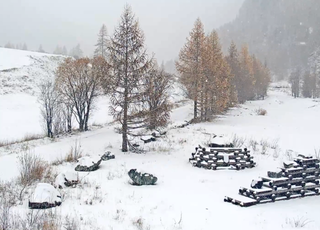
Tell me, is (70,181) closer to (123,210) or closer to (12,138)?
(123,210)

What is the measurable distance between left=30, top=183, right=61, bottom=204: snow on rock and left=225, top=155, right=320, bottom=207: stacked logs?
587 cm

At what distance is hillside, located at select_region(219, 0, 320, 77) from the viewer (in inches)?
5940

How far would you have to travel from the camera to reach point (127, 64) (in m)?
18.7

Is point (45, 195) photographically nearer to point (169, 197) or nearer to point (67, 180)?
point (67, 180)

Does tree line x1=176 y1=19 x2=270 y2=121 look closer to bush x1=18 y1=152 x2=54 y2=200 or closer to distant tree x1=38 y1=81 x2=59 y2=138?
distant tree x1=38 y1=81 x2=59 y2=138

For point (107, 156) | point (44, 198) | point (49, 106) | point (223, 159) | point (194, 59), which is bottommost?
point (107, 156)

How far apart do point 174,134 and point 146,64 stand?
323 inches

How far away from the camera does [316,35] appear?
15288cm

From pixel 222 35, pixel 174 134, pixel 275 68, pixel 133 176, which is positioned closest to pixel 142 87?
pixel 174 134

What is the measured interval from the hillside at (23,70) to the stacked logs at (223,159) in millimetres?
41342

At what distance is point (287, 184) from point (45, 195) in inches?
345

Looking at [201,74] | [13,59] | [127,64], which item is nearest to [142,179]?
[127,64]

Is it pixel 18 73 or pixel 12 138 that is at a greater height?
pixel 18 73

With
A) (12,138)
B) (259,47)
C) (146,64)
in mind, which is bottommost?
(12,138)
